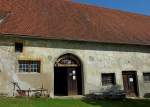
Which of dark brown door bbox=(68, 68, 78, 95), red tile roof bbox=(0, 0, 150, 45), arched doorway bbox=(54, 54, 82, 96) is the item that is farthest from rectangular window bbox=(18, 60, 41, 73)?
dark brown door bbox=(68, 68, 78, 95)

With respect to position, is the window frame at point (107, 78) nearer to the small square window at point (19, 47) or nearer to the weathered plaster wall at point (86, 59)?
the weathered plaster wall at point (86, 59)

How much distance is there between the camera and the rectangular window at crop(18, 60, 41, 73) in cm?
1568

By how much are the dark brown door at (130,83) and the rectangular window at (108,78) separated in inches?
45.1

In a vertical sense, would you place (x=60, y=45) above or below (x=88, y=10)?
below

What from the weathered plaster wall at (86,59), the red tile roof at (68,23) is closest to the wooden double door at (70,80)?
the weathered plaster wall at (86,59)

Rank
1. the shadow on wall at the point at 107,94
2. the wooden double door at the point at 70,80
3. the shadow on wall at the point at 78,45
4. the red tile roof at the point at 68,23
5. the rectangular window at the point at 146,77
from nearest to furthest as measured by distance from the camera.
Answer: the shadow on wall at the point at 78,45
the red tile roof at the point at 68,23
the shadow on wall at the point at 107,94
the wooden double door at the point at 70,80
the rectangular window at the point at 146,77

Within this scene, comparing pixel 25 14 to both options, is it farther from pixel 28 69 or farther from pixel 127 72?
pixel 127 72

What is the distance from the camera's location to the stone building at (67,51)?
15.5 metres

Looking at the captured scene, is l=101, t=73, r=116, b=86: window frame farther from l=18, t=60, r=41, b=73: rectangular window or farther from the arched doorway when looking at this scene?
l=18, t=60, r=41, b=73: rectangular window

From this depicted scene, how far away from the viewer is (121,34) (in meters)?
19.5

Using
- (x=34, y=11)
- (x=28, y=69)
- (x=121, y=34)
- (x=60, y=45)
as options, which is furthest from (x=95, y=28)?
(x=28, y=69)

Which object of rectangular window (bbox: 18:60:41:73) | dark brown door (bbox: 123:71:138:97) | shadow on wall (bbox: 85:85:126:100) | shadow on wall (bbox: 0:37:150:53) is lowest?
shadow on wall (bbox: 85:85:126:100)

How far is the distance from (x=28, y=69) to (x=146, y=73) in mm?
10013

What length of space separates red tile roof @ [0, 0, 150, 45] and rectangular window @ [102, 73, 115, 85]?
8.54 ft
